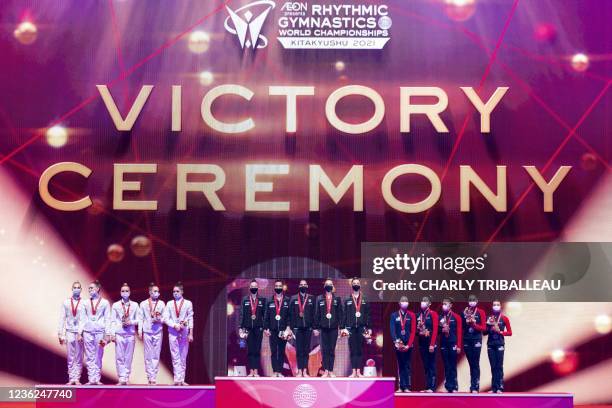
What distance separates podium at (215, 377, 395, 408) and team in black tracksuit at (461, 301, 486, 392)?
145cm

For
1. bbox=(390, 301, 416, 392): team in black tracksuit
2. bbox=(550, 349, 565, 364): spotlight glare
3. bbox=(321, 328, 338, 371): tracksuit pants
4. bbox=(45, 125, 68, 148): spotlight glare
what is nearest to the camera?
bbox=(321, 328, 338, 371): tracksuit pants

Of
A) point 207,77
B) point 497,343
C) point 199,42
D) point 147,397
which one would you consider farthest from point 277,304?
point 199,42

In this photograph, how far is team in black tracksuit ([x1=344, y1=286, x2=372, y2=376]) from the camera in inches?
372

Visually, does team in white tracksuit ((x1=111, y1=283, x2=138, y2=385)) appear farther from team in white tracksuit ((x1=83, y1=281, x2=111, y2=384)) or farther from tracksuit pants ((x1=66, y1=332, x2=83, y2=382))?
tracksuit pants ((x1=66, y1=332, x2=83, y2=382))

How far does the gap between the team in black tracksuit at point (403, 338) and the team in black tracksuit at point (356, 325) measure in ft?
1.19

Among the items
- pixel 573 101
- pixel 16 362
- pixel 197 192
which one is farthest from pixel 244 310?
pixel 573 101

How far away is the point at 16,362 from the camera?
9.86 metres

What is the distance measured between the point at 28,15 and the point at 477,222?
629 centimetres

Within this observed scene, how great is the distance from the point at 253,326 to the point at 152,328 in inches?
49.4

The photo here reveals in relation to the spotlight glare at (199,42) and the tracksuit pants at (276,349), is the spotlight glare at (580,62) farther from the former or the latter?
the tracksuit pants at (276,349)

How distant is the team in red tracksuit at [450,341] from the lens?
957cm

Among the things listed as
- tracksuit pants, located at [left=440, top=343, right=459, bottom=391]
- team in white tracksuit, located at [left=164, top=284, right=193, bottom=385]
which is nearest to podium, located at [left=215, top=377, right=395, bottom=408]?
team in white tracksuit, located at [left=164, top=284, right=193, bottom=385]

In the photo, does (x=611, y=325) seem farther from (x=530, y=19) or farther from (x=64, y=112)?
(x=64, y=112)
